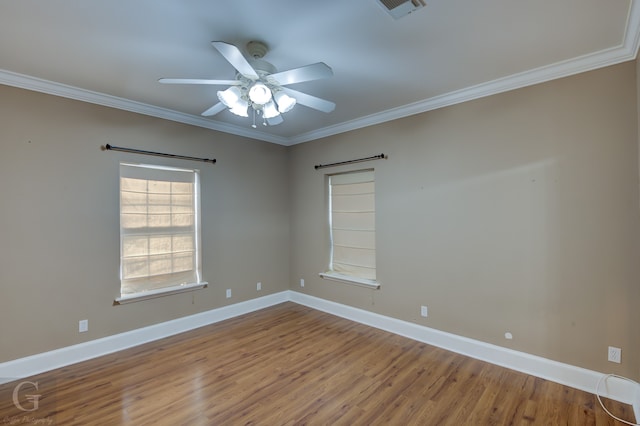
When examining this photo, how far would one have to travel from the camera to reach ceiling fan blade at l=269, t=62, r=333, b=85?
180 centimetres

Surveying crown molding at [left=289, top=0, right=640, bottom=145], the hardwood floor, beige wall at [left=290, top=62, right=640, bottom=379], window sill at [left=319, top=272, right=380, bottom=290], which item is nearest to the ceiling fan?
crown molding at [left=289, top=0, right=640, bottom=145]

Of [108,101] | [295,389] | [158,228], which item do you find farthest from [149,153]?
[295,389]

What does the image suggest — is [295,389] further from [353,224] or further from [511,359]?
[353,224]

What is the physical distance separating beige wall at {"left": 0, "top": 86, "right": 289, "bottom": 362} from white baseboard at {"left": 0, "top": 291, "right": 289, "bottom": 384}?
0.22 ft

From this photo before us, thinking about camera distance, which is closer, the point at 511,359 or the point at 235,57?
the point at 235,57

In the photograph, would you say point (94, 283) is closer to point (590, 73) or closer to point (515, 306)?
point (515, 306)

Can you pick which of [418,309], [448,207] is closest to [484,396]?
[418,309]

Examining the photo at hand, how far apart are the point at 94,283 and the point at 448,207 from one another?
3938mm

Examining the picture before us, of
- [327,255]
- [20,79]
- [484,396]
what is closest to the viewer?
[484,396]

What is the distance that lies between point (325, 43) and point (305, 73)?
0.53m

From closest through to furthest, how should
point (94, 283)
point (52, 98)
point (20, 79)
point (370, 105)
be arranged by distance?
point (20, 79), point (52, 98), point (94, 283), point (370, 105)

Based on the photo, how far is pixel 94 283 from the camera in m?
3.11

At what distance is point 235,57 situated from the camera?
1760 millimetres

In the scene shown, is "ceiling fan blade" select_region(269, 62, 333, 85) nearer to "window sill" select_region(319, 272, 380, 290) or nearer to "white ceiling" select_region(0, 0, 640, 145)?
"white ceiling" select_region(0, 0, 640, 145)
